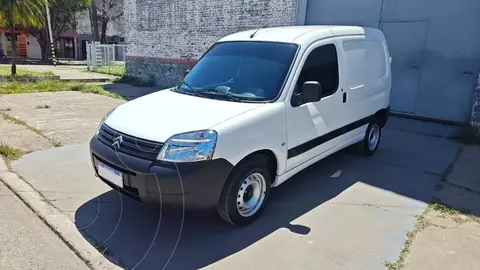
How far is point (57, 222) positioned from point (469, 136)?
7.56 m

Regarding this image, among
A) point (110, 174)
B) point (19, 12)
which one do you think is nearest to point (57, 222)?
point (110, 174)

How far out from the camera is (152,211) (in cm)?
376

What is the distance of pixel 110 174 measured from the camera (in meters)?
3.33

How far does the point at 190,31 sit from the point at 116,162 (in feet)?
38.4

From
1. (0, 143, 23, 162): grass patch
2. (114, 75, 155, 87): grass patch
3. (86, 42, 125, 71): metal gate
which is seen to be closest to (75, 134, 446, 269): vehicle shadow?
(0, 143, 23, 162): grass patch

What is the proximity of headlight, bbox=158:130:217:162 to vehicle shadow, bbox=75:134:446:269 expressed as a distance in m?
0.50

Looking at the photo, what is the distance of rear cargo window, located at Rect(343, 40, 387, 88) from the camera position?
4.80m

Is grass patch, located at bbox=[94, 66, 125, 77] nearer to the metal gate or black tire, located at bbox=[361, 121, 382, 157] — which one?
the metal gate

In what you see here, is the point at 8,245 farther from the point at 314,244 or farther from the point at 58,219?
→ the point at 314,244

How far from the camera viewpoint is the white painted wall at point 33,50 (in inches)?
1521

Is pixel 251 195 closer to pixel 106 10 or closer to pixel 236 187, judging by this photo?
pixel 236 187

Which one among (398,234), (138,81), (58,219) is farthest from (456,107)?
(138,81)

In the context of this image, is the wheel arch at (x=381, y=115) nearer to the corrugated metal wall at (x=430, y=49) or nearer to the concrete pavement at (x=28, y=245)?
the corrugated metal wall at (x=430, y=49)

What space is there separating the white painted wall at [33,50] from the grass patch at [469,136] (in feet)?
137
